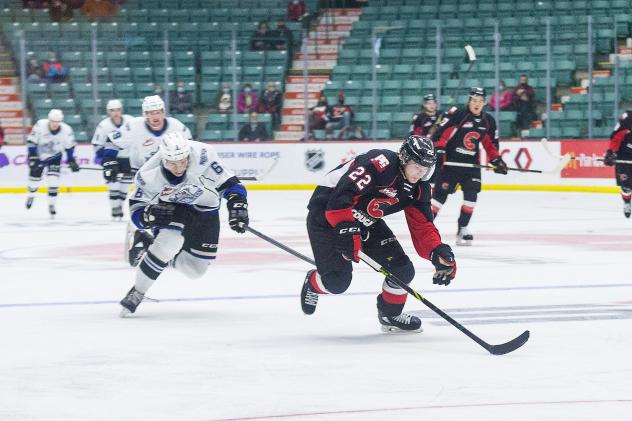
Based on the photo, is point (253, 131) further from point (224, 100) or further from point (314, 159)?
point (314, 159)

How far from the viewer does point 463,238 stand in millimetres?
10109

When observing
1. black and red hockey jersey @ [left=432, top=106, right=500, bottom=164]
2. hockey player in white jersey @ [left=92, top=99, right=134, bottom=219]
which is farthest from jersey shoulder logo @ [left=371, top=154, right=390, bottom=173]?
hockey player in white jersey @ [left=92, top=99, right=134, bottom=219]

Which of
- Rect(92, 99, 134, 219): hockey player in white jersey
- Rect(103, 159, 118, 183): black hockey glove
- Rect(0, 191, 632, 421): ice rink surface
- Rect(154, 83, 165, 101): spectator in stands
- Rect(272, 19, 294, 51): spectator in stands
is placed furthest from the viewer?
Rect(272, 19, 294, 51): spectator in stands

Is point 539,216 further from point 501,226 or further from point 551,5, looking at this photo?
point 551,5

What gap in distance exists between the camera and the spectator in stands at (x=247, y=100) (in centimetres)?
1816

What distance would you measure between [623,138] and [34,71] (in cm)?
→ 872

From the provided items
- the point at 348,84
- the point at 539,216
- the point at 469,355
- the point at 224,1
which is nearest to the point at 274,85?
the point at 348,84

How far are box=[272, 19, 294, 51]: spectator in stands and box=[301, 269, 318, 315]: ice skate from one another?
530 inches

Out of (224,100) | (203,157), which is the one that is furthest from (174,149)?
(224,100)

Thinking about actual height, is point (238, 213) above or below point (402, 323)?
above

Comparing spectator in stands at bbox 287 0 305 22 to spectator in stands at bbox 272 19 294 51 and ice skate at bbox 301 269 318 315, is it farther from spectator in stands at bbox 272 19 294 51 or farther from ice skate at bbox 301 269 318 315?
ice skate at bbox 301 269 318 315

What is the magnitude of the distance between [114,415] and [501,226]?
856cm

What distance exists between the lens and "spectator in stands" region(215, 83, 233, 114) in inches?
713

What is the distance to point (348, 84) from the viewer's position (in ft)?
60.7
